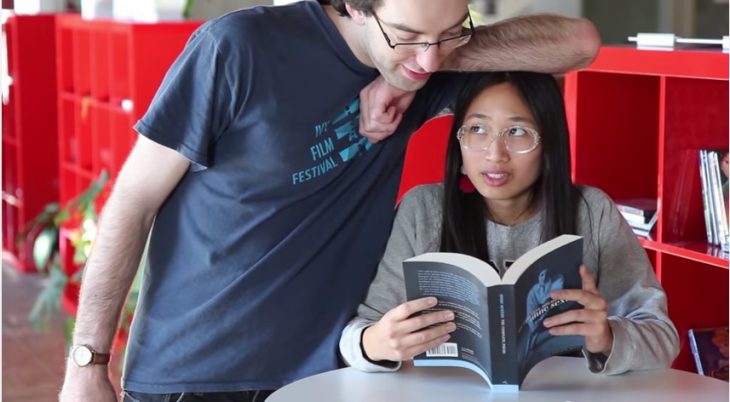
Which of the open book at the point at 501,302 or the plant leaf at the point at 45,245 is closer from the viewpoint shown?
the open book at the point at 501,302

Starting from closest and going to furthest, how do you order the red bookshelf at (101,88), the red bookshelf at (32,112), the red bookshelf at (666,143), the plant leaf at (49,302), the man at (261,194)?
the man at (261,194) → the red bookshelf at (666,143) → the red bookshelf at (101,88) → the plant leaf at (49,302) → the red bookshelf at (32,112)

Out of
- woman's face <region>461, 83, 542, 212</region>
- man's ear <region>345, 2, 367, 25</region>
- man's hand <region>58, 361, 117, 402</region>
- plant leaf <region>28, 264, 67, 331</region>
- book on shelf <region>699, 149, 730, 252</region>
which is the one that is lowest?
plant leaf <region>28, 264, 67, 331</region>

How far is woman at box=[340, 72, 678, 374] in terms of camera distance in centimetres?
206

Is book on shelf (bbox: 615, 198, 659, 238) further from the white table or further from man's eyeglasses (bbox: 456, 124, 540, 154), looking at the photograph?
the white table

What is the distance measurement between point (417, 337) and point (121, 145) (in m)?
3.58

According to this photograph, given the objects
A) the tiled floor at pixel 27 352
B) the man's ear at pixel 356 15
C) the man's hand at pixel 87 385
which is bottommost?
the tiled floor at pixel 27 352

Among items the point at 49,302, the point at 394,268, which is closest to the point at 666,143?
the point at 394,268

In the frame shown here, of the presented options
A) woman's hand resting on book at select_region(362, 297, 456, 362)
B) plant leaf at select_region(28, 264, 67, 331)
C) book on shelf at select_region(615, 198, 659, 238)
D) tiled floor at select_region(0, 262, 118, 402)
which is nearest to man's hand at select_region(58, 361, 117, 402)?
woman's hand resting on book at select_region(362, 297, 456, 362)

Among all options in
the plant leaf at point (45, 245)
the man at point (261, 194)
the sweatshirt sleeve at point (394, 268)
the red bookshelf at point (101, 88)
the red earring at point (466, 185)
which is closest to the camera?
the man at point (261, 194)

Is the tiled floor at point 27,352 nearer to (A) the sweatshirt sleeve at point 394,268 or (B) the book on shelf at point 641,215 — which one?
(B) the book on shelf at point 641,215

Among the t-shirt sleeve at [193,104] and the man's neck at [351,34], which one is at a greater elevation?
the man's neck at [351,34]

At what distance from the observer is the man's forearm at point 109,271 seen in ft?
6.42

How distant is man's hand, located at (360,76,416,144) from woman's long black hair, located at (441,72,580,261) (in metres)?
0.18

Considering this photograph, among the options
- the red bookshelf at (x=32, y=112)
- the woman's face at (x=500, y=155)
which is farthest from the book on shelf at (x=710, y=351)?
the red bookshelf at (x=32, y=112)
